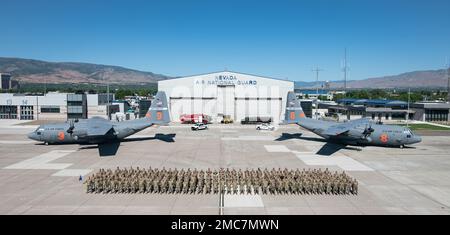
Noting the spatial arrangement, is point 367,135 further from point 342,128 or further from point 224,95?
point 224,95

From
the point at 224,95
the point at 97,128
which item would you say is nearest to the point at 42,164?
the point at 97,128

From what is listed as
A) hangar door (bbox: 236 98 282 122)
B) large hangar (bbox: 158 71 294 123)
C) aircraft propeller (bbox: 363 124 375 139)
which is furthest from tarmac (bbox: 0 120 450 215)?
large hangar (bbox: 158 71 294 123)

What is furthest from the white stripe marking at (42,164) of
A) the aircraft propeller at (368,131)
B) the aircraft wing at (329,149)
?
the aircraft propeller at (368,131)

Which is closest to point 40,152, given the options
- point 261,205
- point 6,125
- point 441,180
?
point 261,205

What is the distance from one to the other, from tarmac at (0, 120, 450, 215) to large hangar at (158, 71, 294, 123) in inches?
832

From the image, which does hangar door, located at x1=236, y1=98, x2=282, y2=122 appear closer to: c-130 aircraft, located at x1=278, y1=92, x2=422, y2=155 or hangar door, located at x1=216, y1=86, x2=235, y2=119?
hangar door, located at x1=216, y1=86, x2=235, y2=119

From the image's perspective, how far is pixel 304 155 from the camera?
3912cm

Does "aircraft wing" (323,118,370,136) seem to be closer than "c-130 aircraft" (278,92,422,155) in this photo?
Yes

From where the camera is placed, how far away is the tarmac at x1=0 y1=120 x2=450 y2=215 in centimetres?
2198

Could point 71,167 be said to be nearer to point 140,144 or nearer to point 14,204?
point 14,204

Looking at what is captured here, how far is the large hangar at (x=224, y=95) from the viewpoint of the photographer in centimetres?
7812

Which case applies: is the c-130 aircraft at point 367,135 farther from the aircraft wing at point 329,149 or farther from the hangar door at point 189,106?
the hangar door at point 189,106

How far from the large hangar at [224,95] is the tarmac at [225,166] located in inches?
832
